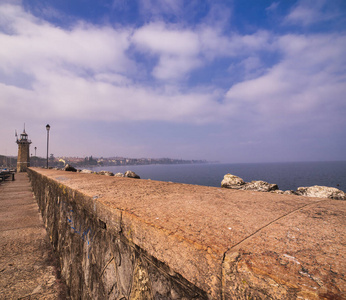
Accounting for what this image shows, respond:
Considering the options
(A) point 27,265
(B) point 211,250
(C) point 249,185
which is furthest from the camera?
(C) point 249,185

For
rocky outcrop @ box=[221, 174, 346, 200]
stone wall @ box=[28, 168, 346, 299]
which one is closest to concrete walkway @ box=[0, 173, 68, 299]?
stone wall @ box=[28, 168, 346, 299]

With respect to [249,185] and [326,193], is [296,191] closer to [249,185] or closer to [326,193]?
[326,193]

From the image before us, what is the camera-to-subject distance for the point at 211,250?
689 millimetres

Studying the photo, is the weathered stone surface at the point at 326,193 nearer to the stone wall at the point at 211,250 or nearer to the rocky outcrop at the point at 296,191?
the rocky outcrop at the point at 296,191

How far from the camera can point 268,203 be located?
4.44ft

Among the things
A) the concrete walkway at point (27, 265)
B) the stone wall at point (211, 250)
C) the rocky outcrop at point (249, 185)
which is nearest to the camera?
the stone wall at point (211, 250)

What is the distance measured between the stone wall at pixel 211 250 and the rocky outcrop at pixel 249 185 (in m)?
3.79

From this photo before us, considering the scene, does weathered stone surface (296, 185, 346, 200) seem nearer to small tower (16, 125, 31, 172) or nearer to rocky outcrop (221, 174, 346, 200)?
rocky outcrop (221, 174, 346, 200)

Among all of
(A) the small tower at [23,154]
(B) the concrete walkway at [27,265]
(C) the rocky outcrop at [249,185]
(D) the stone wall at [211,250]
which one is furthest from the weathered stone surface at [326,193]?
(A) the small tower at [23,154]

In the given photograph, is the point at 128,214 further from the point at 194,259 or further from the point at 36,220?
the point at 36,220

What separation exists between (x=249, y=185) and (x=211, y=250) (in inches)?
192

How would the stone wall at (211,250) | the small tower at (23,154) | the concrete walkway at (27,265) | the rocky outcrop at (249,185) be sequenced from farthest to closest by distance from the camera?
the small tower at (23,154) → the rocky outcrop at (249,185) → the concrete walkway at (27,265) → the stone wall at (211,250)

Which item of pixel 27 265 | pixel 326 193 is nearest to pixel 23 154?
pixel 27 265

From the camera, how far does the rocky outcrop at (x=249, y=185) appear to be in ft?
15.8
